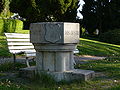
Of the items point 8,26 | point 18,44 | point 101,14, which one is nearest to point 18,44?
point 18,44

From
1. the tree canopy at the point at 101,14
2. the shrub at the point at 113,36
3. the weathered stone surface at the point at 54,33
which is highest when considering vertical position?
the tree canopy at the point at 101,14

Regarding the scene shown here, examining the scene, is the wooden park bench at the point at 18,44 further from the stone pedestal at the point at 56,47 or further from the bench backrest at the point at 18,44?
the stone pedestal at the point at 56,47

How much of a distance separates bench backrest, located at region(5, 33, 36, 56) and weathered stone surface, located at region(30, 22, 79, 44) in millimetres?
1643

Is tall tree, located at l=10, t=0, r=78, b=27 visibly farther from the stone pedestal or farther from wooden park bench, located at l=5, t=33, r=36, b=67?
the stone pedestal

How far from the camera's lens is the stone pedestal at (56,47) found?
512 cm

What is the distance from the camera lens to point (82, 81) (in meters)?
5.08

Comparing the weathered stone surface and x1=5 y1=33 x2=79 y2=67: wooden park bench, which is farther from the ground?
the weathered stone surface

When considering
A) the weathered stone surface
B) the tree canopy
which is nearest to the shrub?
the tree canopy

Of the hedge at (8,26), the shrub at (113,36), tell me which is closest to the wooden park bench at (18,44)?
the hedge at (8,26)

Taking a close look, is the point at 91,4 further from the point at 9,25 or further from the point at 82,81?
the point at 82,81

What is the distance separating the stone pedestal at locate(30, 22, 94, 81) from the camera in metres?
5.12

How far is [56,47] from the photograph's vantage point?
17.0 ft

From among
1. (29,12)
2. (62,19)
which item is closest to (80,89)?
(29,12)

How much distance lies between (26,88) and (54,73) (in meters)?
0.87
